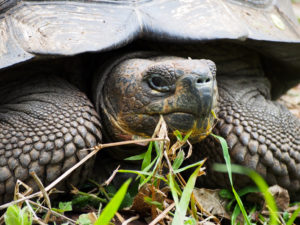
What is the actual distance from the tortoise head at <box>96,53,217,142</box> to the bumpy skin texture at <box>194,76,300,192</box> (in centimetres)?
36

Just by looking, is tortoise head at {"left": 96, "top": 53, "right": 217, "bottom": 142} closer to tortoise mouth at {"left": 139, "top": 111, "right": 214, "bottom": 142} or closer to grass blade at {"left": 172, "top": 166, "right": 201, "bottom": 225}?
tortoise mouth at {"left": 139, "top": 111, "right": 214, "bottom": 142}

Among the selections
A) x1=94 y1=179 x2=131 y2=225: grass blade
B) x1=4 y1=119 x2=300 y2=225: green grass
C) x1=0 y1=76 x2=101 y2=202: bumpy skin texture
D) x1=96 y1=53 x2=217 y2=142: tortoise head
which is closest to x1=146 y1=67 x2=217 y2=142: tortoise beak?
x1=96 y1=53 x2=217 y2=142: tortoise head

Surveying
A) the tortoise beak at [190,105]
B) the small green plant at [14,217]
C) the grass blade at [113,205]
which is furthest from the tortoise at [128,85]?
the grass blade at [113,205]

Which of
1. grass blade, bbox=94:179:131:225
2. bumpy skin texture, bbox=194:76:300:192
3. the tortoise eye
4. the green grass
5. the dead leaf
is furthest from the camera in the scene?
bumpy skin texture, bbox=194:76:300:192

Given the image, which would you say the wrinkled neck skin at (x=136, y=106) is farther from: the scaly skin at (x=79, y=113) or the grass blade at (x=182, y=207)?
the grass blade at (x=182, y=207)

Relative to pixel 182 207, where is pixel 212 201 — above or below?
below

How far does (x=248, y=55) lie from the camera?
3.31 metres

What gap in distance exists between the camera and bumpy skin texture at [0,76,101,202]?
2.24 m

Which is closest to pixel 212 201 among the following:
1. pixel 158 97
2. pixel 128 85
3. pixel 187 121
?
pixel 187 121

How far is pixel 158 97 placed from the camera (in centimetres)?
236

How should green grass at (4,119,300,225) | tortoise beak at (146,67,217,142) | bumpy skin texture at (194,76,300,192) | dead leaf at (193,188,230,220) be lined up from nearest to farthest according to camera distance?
green grass at (4,119,300,225) < tortoise beak at (146,67,217,142) < dead leaf at (193,188,230,220) < bumpy skin texture at (194,76,300,192)

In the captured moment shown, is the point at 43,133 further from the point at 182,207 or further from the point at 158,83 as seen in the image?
the point at 182,207

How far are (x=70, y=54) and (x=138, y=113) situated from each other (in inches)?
18.7

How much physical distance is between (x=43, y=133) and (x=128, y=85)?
1.74 ft
